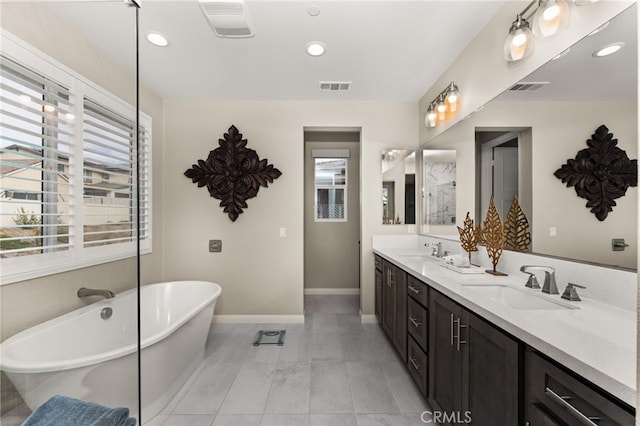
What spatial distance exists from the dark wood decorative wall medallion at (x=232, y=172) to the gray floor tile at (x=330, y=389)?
1957 mm

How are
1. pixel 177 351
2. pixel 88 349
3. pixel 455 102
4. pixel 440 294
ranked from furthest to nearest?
pixel 455 102 → pixel 177 351 → pixel 440 294 → pixel 88 349

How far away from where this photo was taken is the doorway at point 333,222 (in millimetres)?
4594

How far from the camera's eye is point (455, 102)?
2449 mm

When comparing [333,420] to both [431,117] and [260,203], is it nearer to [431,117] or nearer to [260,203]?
[260,203]

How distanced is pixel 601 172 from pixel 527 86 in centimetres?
74

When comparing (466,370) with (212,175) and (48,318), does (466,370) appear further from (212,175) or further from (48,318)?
(212,175)

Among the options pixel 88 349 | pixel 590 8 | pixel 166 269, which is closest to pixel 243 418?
pixel 88 349

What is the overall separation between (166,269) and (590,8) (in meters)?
4.09

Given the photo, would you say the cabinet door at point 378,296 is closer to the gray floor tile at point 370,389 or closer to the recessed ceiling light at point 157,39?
the gray floor tile at point 370,389

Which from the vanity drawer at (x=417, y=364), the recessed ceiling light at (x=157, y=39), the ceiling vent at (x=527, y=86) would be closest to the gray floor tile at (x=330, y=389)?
the vanity drawer at (x=417, y=364)

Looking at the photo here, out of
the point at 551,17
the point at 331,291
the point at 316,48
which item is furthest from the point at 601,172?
the point at 331,291

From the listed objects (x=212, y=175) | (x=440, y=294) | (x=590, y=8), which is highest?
(x=590, y=8)

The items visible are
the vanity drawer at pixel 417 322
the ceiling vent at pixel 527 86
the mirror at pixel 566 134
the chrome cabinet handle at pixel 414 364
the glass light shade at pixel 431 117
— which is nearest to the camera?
the mirror at pixel 566 134

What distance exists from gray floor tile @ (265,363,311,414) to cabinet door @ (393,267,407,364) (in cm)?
80
